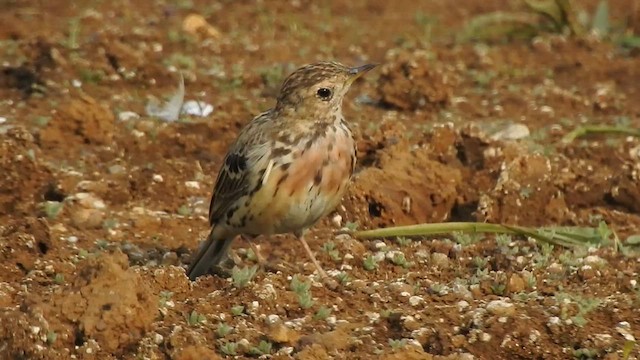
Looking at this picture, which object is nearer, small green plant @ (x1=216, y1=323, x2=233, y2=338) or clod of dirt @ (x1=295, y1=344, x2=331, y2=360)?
clod of dirt @ (x1=295, y1=344, x2=331, y2=360)

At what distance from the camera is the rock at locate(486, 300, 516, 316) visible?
21.9 ft

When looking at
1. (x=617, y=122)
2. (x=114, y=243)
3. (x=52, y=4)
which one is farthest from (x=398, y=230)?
(x=52, y=4)

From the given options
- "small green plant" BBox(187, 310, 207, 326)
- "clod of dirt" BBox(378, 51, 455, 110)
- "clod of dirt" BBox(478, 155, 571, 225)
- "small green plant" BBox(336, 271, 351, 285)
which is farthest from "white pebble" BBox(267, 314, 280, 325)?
"clod of dirt" BBox(378, 51, 455, 110)

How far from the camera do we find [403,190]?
8.69 metres

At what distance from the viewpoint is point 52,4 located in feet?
42.7

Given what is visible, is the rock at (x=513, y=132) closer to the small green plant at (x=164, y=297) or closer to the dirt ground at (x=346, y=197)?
the dirt ground at (x=346, y=197)

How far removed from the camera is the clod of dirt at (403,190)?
8.58 meters

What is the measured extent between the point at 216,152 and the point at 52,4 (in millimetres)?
3961

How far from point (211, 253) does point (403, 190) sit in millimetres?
1480

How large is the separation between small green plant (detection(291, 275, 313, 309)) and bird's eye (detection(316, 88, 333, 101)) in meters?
0.99

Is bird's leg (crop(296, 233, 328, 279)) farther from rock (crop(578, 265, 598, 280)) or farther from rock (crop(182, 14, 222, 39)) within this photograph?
rock (crop(182, 14, 222, 39))

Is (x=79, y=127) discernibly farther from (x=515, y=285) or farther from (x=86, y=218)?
(x=515, y=285)

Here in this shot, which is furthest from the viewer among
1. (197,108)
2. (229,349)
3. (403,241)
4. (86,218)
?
(197,108)

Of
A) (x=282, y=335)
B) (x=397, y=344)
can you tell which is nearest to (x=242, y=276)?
(x=282, y=335)
